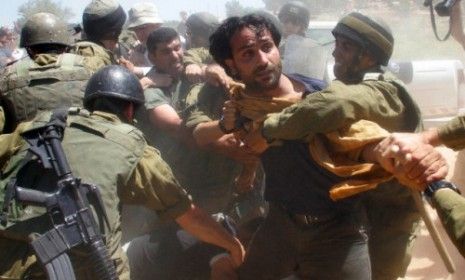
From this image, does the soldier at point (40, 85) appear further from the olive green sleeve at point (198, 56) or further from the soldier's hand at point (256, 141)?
the olive green sleeve at point (198, 56)

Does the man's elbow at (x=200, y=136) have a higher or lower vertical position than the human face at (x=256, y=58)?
lower

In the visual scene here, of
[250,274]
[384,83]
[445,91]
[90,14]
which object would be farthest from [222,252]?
[445,91]

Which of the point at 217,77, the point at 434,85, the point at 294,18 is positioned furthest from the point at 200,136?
the point at 434,85

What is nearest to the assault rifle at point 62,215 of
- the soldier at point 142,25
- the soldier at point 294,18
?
the soldier at point 142,25

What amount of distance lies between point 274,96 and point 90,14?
2121 millimetres

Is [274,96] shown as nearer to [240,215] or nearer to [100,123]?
[100,123]

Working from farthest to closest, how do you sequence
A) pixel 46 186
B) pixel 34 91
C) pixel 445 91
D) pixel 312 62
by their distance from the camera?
pixel 445 91 < pixel 312 62 < pixel 34 91 < pixel 46 186

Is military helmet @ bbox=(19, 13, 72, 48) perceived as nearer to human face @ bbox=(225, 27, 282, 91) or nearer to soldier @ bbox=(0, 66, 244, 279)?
soldier @ bbox=(0, 66, 244, 279)

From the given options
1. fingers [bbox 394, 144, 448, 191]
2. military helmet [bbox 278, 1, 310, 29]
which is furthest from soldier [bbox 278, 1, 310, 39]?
fingers [bbox 394, 144, 448, 191]

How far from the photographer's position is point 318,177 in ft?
9.05

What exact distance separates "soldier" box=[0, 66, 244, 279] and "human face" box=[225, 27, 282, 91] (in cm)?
61

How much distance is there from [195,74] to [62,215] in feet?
6.65

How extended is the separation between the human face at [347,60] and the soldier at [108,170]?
115 centimetres

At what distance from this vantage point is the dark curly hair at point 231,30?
3102 millimetres
